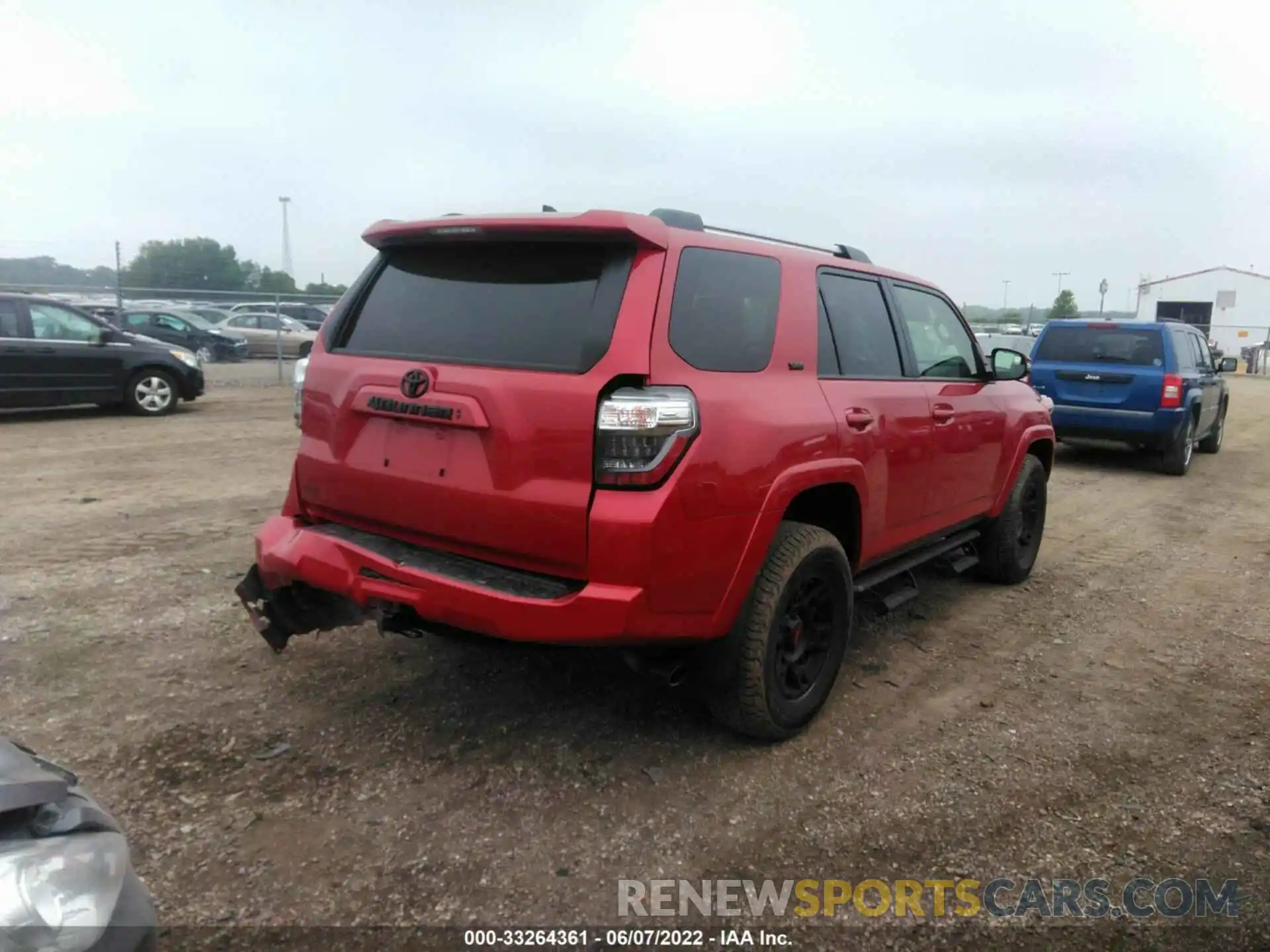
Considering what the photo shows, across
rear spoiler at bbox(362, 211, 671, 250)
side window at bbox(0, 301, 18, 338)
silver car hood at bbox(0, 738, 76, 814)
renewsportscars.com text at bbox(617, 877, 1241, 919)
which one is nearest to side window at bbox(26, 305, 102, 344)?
side window at bbox(0, 301, 18, 338)

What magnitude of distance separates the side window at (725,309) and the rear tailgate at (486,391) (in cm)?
14

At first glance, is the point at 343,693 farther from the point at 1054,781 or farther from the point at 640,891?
the point at 1054,781

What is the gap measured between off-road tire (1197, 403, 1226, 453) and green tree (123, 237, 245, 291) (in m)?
21.7

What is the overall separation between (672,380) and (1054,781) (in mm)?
2041

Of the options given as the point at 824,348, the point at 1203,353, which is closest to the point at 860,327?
the point at 824,348

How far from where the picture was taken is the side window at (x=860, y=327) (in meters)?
3.77

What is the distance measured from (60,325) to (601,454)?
11.2 metres

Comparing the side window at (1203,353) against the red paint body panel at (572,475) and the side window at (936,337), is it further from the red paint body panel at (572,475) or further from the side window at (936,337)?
the red paint body panel at (572,475)

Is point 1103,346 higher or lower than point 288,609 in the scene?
higher

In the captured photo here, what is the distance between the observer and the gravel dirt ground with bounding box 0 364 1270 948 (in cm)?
265

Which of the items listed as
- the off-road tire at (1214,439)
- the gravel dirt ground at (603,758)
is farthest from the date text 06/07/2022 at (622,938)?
the off-road tire at (1214,439)

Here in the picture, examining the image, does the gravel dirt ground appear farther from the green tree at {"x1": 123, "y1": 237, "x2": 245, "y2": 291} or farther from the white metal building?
the white metal building

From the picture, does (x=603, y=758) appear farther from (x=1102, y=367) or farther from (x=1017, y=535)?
(x=1102, y=367)

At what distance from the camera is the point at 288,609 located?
348 cm
